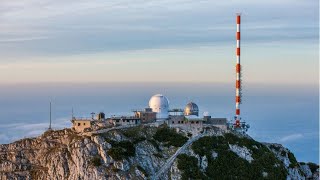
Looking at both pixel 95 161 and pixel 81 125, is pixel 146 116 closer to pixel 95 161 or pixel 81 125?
pixel 81 125

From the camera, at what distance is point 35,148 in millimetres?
156500

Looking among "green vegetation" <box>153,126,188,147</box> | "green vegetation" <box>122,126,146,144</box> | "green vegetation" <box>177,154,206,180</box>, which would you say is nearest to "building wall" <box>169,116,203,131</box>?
"green vegetation" <box>153,126,188,147</box>

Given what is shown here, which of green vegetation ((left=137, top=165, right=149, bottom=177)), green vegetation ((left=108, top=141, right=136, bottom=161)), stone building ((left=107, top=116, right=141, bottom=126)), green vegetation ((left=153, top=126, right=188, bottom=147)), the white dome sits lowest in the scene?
green vegetation ((left=137, top=165, right=149, bottom=177))

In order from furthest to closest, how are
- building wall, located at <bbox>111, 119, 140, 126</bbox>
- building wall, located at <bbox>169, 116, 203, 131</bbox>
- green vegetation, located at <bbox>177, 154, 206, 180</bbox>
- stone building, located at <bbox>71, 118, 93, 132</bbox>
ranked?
stone building, located at <bbox>71, 118, 93, 132</bbox>
building wall, located at <bbox>111, 119, 140, 126</bbox>
building wall, located at <bbox>169, 116, 203, 131</bbox>
green vegetation, located at <bbox>177, 154, 206, 180</bbox>

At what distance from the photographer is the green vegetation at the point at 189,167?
144375mm

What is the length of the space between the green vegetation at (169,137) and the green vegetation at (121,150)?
7.56 metres

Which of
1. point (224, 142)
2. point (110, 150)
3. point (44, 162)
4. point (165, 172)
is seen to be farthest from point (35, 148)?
point (224, 142)

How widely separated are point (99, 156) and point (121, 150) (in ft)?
14.7

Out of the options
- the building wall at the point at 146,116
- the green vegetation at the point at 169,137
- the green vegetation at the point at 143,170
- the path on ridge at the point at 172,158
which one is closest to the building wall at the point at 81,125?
the building wall at the point at 146,116

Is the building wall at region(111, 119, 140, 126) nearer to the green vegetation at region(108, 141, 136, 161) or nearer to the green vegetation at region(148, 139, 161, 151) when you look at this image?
the green vegetation at region(148, 139, 161, 151)

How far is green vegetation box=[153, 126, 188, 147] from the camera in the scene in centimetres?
15200

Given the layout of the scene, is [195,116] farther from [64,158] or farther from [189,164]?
[64,158]

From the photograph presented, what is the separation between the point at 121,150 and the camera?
5728 inches

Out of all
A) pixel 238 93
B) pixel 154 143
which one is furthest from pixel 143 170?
A: pixel 238 93
